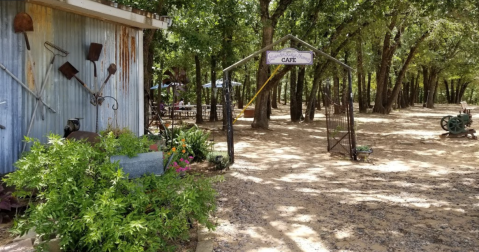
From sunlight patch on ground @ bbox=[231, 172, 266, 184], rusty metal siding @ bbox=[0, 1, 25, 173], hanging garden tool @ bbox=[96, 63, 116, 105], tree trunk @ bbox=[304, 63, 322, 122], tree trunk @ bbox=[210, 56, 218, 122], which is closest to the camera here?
rusty metal siding @ bbox=[0, 1, 25, 173]

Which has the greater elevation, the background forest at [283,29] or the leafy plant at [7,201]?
the background forest at [283,29]

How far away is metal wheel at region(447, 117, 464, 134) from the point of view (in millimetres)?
14602

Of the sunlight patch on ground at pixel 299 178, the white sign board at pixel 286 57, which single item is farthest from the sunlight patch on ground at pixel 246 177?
the white sign board at pixel 286 57

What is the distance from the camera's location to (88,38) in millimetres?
6957

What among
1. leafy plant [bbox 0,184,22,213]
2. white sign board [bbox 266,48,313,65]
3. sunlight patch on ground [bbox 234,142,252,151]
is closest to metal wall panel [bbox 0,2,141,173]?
leafy plant [bbox 0,184,22,213]

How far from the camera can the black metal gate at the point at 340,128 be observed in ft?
34.2

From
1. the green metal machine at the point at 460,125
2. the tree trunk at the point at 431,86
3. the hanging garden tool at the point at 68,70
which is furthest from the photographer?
the tree trunk at the point at 431,86

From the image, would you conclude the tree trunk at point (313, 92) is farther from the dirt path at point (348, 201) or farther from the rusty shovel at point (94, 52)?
the rusty shovel at point (94, 52)

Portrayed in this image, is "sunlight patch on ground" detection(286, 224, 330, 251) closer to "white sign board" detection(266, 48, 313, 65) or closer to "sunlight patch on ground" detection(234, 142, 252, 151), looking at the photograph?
"white sign board" detection(266, 48, 313, 65)

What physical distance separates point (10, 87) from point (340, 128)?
26.4 feet

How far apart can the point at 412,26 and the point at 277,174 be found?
18445 mm

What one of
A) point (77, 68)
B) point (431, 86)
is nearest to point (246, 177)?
point (77, 68)

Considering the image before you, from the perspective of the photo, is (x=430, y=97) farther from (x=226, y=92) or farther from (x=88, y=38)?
(x=88, y=38)

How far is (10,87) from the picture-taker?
5699 millimetres
